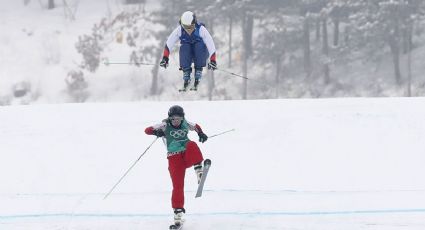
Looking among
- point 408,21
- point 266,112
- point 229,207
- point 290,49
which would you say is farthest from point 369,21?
point 229,207

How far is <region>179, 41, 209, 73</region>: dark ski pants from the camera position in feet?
39.5

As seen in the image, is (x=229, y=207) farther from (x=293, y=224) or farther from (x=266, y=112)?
(x=266, y=112)

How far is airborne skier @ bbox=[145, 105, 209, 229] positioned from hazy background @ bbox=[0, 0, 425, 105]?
30.1 meters

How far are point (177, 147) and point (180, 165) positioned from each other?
0.80ft

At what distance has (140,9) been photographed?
49656 mm

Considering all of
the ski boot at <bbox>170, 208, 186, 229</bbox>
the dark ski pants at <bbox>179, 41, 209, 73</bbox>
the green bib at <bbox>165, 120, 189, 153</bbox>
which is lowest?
the ski boot at <bbox>170, 208, 186, 229</bbox>

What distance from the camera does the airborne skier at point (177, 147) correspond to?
30.1 feet

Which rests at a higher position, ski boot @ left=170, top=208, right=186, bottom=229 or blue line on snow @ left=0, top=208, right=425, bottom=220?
ski boot @ left=170, top=208, right=186, bottom=229

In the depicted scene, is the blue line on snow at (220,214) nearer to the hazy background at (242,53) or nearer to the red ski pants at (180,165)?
the red ski pants at (180,165)

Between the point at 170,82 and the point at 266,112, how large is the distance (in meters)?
27.4

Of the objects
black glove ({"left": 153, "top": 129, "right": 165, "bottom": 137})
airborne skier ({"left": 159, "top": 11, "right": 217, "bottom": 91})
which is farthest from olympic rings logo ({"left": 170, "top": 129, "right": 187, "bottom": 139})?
airborne skier ({"left": 159, "top": 11, "right": 217, "bottom": 91})

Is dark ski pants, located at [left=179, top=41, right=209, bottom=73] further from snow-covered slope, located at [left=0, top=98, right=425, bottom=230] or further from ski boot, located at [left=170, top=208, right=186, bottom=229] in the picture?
ski boot, located at [left=170, top=208, right=186, bottom=229]

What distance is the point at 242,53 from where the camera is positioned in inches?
1766

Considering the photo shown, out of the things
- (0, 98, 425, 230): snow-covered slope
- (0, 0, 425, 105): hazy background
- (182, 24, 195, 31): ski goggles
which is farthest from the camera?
(0, 0, 425, 105): hazy background
